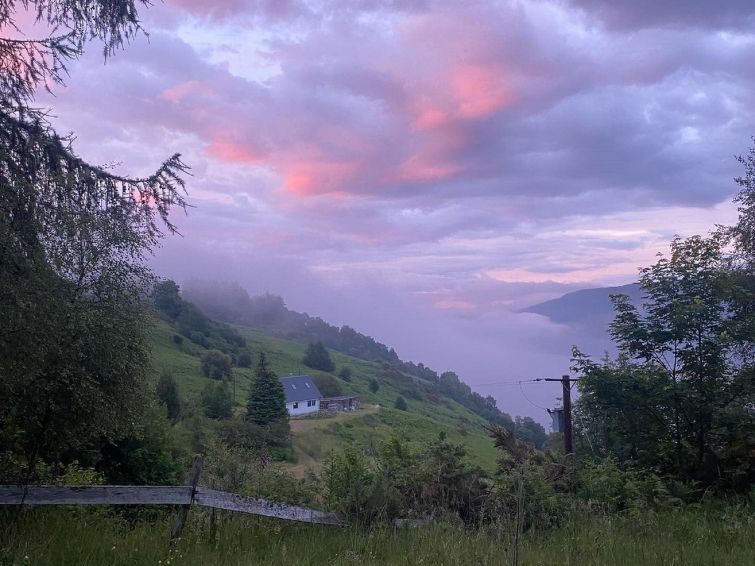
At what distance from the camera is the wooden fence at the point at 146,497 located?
634cm

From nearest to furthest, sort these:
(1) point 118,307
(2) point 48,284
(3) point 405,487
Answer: (2) point 48,284 → (1) point 118,307 → (3) point 405,487

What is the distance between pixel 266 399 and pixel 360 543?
5990cm

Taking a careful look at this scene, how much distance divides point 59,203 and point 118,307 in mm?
1583

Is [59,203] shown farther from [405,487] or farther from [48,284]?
[405,487]

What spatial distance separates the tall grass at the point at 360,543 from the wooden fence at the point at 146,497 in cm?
24

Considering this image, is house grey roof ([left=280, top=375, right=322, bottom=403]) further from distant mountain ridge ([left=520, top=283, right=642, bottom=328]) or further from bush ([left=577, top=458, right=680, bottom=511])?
bush ([left=577, top=458, right=680, bottom=511])

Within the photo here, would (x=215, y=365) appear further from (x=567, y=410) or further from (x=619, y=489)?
(x=619, y=489)

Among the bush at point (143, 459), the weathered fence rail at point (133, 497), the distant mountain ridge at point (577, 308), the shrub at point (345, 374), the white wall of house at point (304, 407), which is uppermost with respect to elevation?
the distant mountain ridge at point (577, 308)

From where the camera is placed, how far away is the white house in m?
92.2

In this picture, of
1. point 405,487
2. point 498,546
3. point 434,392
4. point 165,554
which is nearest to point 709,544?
point 498,546

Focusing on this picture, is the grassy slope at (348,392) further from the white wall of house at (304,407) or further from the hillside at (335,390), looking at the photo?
the white wall of house at (304,407)

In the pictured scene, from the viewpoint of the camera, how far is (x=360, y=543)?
6.51 metres

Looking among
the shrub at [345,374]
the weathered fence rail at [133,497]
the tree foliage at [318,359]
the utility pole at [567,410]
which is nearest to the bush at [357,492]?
the weathered fence rail at [133,497]

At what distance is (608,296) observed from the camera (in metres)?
15.0
